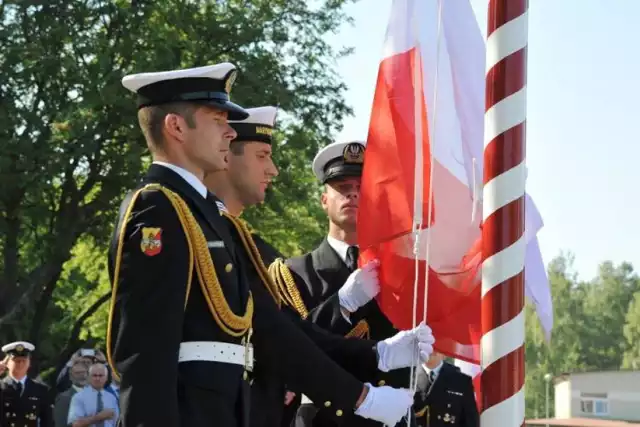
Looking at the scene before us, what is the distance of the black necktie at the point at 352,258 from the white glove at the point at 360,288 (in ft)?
1.13

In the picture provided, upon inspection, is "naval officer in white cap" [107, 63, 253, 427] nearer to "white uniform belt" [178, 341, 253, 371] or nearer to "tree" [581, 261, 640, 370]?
"white uniform belt" [178, 341, 253, 371]

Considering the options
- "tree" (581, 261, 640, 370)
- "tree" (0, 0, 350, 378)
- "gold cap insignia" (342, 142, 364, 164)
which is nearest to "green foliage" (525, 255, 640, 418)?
"tree" (581, 261, 640, 370)

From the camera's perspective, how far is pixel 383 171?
5.48 meters

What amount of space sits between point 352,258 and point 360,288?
428 mm

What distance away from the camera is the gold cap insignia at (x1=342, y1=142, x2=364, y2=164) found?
6.27 metres

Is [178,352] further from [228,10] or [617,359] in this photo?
[617,359]

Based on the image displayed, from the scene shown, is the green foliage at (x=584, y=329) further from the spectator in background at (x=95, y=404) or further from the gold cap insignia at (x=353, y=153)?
the gold cap insignia at (x=353, y=153)

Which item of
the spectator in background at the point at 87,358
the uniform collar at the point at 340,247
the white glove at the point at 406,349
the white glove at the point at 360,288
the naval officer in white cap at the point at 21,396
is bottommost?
the white glove at the point at 406,349

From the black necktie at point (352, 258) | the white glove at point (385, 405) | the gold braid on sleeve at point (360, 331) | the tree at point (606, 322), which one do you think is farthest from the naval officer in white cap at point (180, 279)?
the tree at point (606, 322)

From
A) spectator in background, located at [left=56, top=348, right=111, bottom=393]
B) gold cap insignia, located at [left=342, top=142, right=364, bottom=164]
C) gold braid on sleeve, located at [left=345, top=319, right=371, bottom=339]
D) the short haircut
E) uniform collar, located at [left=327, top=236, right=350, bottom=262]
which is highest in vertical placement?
spectator in background, located at [left=56, top=348, right=111, bottom=393]

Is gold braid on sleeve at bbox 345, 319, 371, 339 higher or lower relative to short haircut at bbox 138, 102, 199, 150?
lower

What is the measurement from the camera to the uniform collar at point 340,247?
19.8 feet

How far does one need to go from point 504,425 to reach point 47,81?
19.5 meters

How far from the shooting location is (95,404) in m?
13.0
